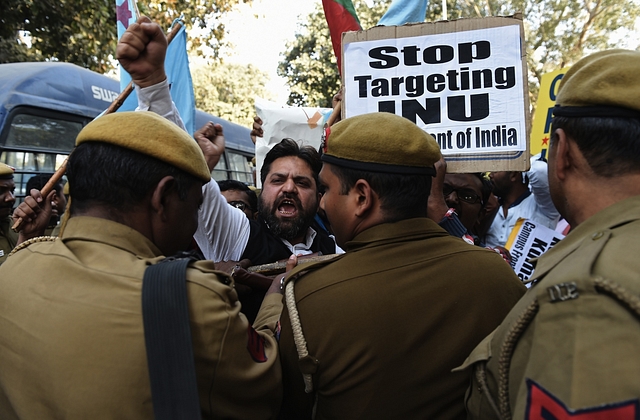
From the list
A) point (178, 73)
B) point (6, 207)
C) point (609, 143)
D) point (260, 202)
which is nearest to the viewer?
point (609, 143)

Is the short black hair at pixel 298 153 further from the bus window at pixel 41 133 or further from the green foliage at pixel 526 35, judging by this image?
the green foliage at pixel 526 35

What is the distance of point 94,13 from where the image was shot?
350 inches

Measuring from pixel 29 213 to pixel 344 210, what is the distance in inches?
77.4

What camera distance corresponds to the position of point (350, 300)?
155 cm

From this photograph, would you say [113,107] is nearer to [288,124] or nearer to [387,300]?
[387,300]

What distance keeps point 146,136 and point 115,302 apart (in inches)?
17.6

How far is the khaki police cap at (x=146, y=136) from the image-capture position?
1389mm

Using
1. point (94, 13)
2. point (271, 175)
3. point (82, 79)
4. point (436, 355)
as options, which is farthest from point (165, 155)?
point (94, 13)

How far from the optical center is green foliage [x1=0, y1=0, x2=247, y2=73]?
873 centimetres

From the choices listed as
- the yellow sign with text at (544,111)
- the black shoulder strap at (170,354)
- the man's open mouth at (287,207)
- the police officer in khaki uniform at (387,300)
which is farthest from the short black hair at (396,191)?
the yellow sign with text at (544,111)

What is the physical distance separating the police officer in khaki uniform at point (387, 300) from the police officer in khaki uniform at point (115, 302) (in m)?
0.17

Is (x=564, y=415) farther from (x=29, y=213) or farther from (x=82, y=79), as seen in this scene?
(x=82, y=79)

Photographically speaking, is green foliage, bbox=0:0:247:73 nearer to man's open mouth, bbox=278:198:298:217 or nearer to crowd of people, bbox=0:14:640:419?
man's open mouth, bbox=278:198:298:217

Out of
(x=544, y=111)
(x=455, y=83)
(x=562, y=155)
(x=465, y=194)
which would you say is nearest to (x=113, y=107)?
(x=455, y=83)
